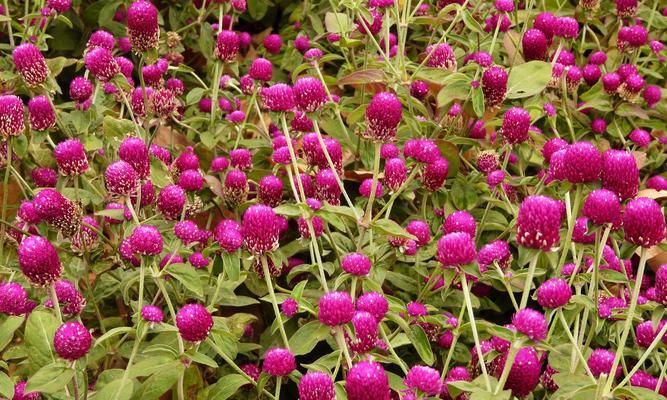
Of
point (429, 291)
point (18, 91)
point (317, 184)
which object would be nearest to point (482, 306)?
point (429, 291)

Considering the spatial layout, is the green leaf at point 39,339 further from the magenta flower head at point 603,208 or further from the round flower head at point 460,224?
the magenta flower head at point 603,208

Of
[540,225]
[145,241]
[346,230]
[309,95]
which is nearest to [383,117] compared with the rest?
[309,95]

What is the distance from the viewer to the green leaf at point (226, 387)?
2.04 m

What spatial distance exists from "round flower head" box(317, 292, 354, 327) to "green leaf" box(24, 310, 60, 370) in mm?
664

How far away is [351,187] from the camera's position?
320cm

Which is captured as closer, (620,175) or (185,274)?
(620,175)

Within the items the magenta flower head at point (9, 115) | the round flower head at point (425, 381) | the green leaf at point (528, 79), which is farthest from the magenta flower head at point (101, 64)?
the round flower head at point (425, 381)

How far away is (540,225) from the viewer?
173 cm

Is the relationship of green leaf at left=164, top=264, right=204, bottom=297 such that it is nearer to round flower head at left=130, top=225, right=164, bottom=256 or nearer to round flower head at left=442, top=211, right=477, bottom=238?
round flower head at left=130, top=225, right=164, bottom=256

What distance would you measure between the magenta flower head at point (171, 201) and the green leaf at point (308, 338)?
2.03ft

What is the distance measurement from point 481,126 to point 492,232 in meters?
0.42

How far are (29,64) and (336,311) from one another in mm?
1402

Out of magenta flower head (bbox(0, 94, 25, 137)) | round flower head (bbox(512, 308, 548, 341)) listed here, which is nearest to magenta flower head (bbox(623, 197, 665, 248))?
round flower head (bbox(512, 308, 548, 341))

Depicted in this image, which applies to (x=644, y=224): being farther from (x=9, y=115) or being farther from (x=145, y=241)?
(x=9, y=115)
